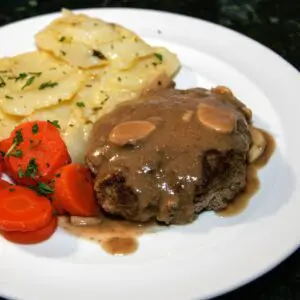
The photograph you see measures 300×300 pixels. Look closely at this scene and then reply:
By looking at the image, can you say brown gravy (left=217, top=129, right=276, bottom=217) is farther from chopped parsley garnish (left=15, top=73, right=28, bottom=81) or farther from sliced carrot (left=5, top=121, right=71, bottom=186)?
chopped parsley garnish (left=15, top=73, right=28, bottom=81)

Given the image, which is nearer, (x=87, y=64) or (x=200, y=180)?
(x=200, y=180)

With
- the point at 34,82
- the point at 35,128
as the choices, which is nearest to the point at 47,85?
the point at 34,82

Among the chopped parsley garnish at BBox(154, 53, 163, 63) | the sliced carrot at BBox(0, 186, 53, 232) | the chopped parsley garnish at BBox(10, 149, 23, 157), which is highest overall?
the chopped parsley garnish at BBox(154, 53, 163, 63)

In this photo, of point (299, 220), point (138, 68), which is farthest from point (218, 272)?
point (138, 68)

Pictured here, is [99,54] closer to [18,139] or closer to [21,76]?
[21,76]

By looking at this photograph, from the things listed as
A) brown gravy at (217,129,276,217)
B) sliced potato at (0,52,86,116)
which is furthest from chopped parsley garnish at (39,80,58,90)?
brown gravy at (217,129,276,217)

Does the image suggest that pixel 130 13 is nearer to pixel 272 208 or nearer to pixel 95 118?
pixel 95 118
